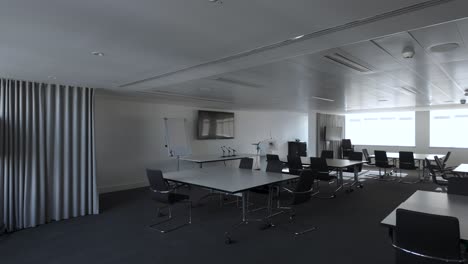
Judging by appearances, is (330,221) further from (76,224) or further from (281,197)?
(76,224)

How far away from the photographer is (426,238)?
191 centimetres

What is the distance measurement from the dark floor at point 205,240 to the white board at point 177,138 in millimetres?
2502

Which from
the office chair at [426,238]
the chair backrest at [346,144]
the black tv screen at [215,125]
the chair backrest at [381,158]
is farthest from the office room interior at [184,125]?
the chair backrest at [346,144]

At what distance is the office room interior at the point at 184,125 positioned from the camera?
6.65ft

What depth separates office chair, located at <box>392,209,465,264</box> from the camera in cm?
182

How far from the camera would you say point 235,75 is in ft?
15.0

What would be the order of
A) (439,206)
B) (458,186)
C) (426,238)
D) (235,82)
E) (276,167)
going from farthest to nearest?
(276,167), (235,82), (458,186), (439,206), (426,238)

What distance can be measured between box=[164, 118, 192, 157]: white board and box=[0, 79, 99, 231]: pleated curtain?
2616mm

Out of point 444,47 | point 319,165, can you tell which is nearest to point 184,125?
point 319,165

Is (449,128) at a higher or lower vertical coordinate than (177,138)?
higher

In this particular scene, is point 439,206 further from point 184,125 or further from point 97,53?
point 184,125

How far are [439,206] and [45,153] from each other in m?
5.68

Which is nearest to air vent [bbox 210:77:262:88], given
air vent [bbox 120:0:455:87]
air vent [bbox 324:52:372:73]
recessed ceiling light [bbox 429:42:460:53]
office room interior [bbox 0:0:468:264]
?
office room interior [bbox 0:0:468:264]

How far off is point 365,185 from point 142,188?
6.30 meters
